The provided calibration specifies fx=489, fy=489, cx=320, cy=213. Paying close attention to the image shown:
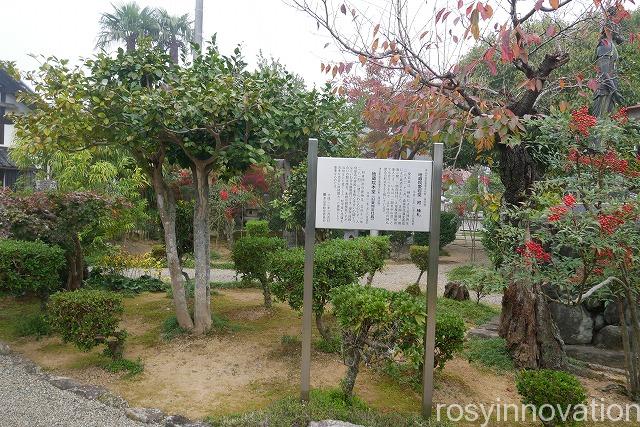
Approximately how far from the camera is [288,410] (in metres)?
3.81

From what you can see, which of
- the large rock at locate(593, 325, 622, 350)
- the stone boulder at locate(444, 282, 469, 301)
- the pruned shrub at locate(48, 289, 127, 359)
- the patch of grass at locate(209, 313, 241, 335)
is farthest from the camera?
the stone boulder at locate(444, 282, 469, 301)

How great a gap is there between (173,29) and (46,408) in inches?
882

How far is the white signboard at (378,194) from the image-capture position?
4.05 m

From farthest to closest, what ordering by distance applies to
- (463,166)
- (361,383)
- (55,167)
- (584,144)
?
(463,166)
(55,167)
(361,383)
(584,144)

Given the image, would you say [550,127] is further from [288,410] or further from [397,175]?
[288,410]

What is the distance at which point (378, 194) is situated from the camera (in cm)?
405

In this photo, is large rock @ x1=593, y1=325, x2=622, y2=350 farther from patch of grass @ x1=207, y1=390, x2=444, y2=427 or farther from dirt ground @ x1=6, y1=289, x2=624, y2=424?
patch of grass @ x1=207, y1=390, x2=444, y2=427

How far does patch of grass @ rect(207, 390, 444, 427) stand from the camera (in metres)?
3.66

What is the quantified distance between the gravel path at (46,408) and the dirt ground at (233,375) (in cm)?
29

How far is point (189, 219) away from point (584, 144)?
20.1ft

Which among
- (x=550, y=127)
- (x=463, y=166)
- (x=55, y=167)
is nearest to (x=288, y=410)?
(x=550, y=127)

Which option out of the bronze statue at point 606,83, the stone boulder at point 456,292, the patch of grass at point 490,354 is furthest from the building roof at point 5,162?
the bronze statue at point 606,83

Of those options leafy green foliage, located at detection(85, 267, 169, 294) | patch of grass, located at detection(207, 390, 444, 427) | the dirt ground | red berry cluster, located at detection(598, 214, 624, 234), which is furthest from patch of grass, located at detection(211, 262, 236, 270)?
red berry cluster, located at detection(598, 214, 624, 234)

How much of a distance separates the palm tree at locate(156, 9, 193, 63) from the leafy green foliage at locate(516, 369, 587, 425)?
22625mm
